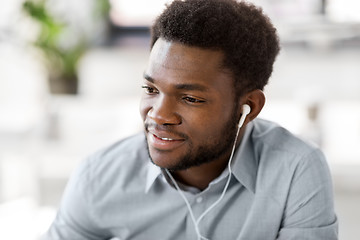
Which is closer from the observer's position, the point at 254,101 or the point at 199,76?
the point at 199,76

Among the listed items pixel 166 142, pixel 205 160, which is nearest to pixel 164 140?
pixel 166 142

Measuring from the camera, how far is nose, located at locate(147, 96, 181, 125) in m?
1.10

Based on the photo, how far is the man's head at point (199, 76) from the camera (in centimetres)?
109

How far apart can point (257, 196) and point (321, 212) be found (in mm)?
145

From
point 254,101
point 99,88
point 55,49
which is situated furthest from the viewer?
point 99,88

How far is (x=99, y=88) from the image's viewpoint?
12.3ft

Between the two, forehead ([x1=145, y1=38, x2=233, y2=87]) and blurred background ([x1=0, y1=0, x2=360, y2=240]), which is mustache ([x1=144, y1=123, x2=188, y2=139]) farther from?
blurred background ([x1=0, y1=0, x2=360, y2=240])

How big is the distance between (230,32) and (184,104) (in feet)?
0.57

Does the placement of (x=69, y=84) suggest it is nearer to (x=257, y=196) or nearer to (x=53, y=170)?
(x=53, y=170)

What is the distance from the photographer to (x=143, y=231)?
1.27 metres

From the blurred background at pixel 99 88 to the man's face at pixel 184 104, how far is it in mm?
189

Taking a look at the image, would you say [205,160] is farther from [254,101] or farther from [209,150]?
[254,101]

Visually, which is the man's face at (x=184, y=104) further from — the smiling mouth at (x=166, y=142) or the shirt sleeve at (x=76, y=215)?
the shirt sleeve at (x=76, y=215)

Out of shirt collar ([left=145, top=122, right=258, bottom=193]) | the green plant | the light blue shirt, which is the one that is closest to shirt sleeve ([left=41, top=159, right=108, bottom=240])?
the light blue shirt
